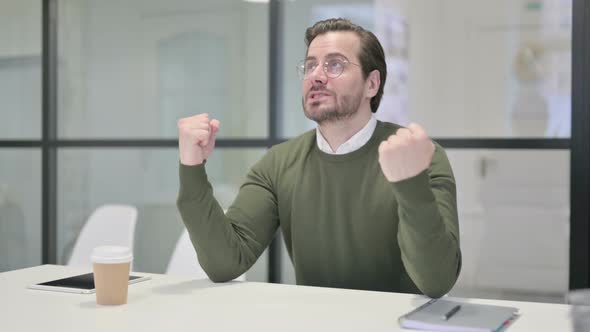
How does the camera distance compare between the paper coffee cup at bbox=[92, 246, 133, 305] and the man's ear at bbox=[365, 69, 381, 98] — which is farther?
the man's ear at bbox=[365, 69, 381, 98]

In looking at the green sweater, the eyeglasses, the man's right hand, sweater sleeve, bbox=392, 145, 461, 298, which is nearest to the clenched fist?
sweater sleeve, bbox=392, 145, 461, 298

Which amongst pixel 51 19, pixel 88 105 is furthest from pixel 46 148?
pixel 51 19

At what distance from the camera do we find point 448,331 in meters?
1.13

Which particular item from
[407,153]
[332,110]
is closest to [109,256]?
[407,153]

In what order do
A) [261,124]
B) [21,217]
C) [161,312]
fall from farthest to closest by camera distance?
[21,217] → [261,124] → [161,312]

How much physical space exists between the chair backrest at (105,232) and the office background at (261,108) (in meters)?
0.66

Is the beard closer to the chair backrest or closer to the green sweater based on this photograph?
the green sweater

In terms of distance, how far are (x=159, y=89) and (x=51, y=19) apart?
93 cm

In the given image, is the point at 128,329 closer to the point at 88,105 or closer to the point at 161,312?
the point at 161,312

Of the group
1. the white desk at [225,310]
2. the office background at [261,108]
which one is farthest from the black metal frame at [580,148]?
the white desk at [225,310]

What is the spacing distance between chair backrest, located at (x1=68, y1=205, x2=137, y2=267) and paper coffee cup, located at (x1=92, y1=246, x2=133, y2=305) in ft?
4.51

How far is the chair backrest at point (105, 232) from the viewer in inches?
107

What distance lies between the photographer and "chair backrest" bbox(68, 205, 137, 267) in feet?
8.95

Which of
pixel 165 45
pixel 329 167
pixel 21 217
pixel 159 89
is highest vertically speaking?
pixel 165 45
